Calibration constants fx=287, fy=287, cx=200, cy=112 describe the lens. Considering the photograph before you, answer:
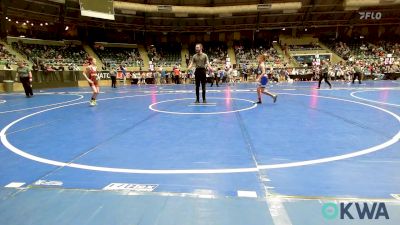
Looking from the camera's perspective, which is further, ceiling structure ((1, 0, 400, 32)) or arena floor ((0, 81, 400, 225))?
ceiling structure ((1, 0, 400, 32))

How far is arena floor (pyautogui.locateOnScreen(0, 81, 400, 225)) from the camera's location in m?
2.45

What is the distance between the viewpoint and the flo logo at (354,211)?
232 cm

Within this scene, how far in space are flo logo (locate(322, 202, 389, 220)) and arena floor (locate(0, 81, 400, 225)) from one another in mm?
54

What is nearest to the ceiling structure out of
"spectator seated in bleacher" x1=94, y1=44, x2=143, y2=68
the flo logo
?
"spectator seated in bleacher" x1=94, y1=44, x2=143, y2=68

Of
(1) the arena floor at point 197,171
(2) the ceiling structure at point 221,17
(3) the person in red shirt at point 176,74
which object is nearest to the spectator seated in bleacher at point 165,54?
(2) the ceiling structure at point 221,17

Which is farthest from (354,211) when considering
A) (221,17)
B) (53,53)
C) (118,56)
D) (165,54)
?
(165,54)

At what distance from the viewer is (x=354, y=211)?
7.89 ft

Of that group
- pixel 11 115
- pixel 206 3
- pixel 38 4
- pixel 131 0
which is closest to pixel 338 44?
pixel 206 3

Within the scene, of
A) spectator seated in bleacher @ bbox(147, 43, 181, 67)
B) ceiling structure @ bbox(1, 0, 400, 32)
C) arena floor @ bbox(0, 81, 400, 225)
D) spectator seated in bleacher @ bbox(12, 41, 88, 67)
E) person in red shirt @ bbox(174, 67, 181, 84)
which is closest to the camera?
arena floor @ bbox(0, 81, 400, 225)

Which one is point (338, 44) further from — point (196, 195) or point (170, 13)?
point (196, 195)

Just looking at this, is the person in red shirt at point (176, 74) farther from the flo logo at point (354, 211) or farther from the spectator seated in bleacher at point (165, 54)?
the flo logo at point (354, 211)

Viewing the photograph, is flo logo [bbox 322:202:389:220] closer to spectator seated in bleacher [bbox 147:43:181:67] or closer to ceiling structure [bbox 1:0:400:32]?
ceiling structure [bbox 1:0:400:32]

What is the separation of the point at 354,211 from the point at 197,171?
5.54ft

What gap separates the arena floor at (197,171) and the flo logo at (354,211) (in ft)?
0.18
